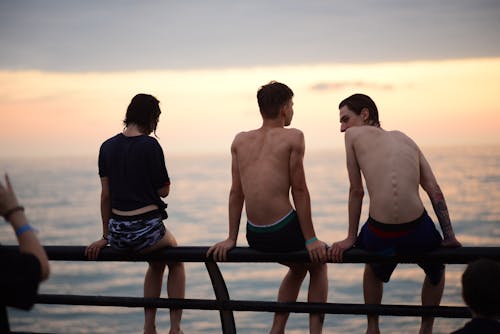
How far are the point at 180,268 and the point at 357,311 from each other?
1522 mm

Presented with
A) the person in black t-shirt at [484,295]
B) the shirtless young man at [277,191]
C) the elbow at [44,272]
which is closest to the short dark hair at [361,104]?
the shirtless young man at [277,191]

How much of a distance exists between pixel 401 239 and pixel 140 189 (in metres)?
1.67

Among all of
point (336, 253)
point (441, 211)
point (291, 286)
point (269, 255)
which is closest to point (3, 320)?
point (269, 255)

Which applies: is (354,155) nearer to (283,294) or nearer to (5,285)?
(283,294)

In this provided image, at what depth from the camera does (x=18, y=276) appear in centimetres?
252

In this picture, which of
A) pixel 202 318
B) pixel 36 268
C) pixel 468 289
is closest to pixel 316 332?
pixel 468 289

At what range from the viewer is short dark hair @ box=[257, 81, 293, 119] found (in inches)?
177

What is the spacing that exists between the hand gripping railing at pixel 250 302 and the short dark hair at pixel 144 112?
3.29 ft

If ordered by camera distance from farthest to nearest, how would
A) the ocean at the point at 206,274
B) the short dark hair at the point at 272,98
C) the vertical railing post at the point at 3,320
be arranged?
the ocean at the point at 206,274
the short dark hair at the point at 272,98
the vertical railing post at the point at 3,320

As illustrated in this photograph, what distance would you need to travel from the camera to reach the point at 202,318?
5756 centimetres

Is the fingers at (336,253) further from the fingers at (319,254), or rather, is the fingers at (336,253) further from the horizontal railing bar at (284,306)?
the horizontal railing bar at (284,306)

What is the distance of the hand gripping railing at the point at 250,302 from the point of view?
11.5ft

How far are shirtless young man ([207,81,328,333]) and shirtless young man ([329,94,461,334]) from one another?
29 cm

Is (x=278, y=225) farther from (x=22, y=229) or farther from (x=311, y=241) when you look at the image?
(x=22, y=229)
